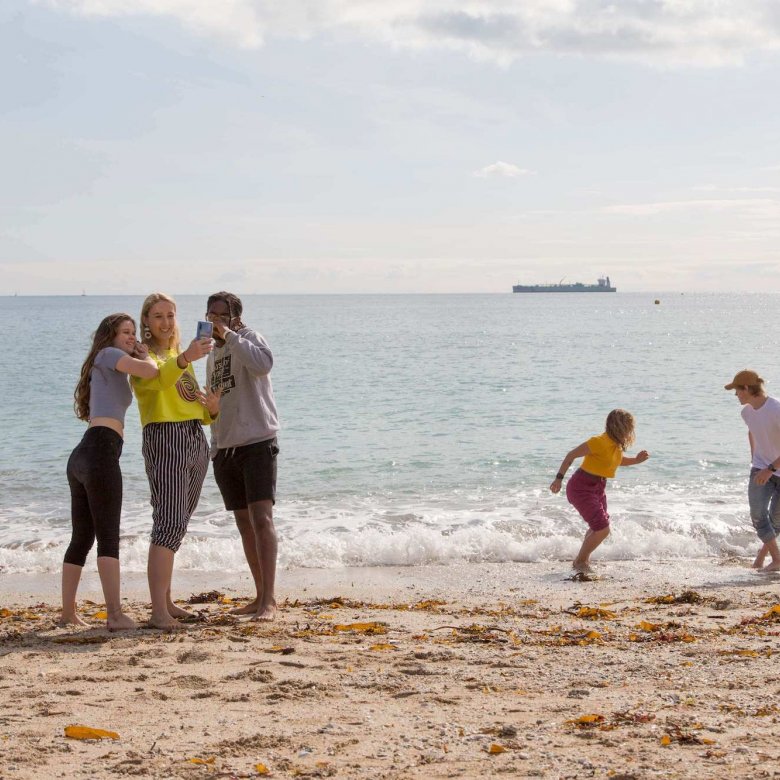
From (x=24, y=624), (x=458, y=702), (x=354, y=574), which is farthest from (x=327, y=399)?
(x=458, y=702)

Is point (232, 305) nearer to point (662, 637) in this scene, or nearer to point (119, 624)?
point (119, 624)

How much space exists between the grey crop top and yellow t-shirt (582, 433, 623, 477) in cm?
405

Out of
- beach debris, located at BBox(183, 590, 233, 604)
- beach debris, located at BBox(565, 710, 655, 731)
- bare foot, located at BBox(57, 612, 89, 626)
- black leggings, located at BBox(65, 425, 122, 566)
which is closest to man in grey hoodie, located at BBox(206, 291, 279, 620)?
black leggings, located at BBox(65, 425, 122, 566)

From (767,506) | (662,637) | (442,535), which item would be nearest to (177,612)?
(662,637)

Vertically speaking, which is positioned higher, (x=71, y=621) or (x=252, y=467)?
(x=252, y=467)

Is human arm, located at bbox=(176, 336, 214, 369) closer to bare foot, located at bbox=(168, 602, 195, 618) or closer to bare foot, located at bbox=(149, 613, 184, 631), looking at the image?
bare foot, located at bbox=(149, 613, 184, 631)

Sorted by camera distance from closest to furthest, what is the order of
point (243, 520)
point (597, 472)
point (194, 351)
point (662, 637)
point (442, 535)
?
point (194, 351) → point (662, 637) → point (243, 520) → point (597, 472) → point (442, 535)

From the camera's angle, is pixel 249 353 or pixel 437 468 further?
pixel 437 468

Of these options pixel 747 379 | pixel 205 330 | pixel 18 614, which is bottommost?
pixel 18 614

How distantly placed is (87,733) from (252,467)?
2.20 meters

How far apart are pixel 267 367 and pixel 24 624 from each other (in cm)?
214

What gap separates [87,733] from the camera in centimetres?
360

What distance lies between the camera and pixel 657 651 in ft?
16.0

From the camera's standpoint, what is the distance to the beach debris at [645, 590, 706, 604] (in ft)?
20.8
